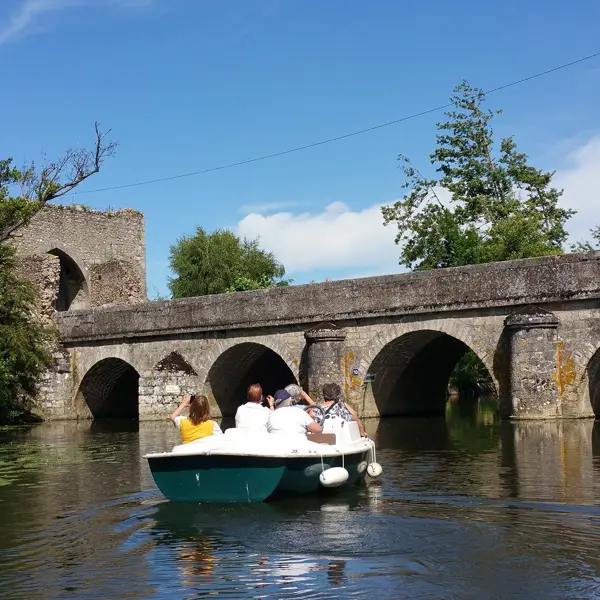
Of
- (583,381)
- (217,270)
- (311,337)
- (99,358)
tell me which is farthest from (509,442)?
(217,270)

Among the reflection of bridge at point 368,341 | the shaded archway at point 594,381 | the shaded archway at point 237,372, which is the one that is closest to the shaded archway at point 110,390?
the reflection of bridge at point 368,341

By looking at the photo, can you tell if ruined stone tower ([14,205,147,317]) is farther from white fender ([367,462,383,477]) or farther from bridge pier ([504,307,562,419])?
white fender ([367,462,383,477])

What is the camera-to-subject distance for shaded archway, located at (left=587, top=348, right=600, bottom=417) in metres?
19.7

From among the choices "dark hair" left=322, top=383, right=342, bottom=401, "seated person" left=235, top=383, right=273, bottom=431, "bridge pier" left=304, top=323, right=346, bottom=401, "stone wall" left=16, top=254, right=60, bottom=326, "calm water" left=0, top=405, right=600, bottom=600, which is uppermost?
"stone wall" left=16, top=254, right=60, bottom=326

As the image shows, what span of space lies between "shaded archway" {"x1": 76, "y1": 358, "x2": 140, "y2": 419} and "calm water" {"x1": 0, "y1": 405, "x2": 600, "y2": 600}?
13694 mm

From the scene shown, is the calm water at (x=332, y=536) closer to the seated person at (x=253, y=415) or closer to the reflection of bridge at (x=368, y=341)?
the seated person at (x=253, y=415)

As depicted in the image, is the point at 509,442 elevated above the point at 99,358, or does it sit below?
below

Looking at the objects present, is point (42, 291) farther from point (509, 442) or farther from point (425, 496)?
point (425, 496)

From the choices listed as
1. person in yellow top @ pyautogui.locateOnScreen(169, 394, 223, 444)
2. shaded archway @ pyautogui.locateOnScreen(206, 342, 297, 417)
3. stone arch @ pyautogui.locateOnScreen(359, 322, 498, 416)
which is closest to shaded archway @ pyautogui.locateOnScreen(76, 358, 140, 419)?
shaded archway @ pyautogui.locateOnScreen(206, 342, 297, 417)

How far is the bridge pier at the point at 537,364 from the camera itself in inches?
763

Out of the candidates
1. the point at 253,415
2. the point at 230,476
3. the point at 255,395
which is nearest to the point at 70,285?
the point at 255,395

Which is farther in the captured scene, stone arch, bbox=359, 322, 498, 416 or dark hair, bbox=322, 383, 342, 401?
stone arch, bbox=359, 322, 498, 416

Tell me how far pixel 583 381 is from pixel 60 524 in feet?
40.5

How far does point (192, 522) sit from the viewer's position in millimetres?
9547
